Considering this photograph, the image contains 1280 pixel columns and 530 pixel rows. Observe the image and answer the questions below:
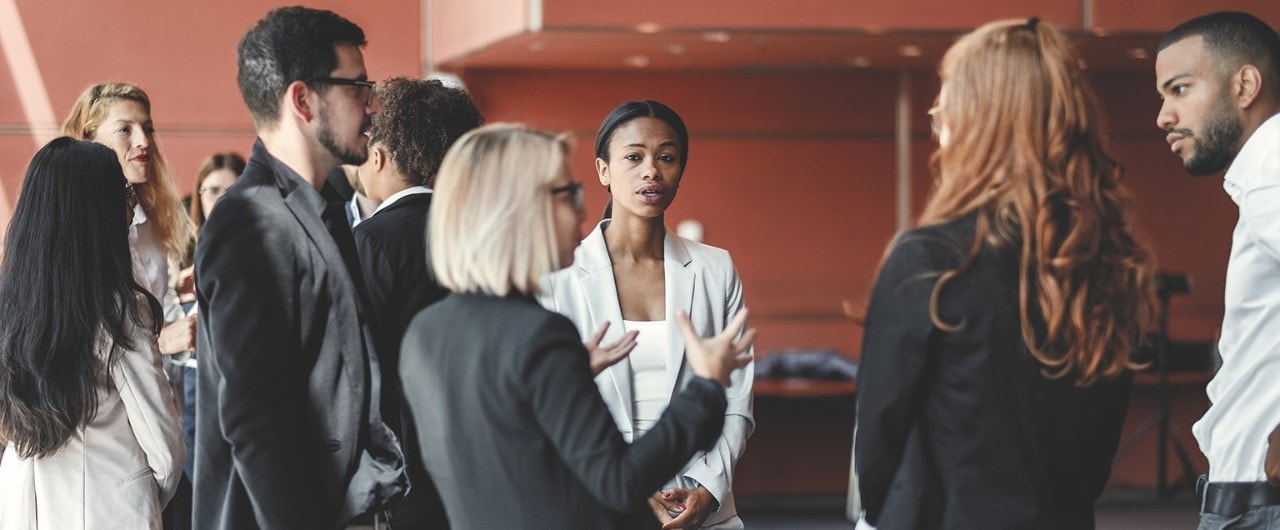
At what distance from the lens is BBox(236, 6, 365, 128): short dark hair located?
2637 mm

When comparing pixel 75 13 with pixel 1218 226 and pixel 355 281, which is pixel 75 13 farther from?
pixel 1218 226

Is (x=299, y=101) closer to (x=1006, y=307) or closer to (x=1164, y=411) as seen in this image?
(x=1006, y=307)

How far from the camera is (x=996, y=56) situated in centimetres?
203

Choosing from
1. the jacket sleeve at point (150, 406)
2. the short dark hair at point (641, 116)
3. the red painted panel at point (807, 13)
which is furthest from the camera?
the red painted panel at point (807, 13)

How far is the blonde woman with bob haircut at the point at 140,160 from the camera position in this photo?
422cm

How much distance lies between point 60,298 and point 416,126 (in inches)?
32.7

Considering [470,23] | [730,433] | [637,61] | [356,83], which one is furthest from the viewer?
[637,61]

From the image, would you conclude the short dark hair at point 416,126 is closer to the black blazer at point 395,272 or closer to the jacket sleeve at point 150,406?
the black blazer at point 395,272

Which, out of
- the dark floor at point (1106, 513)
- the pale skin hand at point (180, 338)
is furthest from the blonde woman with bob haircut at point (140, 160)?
the dark floor at point (1106, 513)

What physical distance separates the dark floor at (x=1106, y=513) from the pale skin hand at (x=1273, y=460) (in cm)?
486

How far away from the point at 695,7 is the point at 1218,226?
403 centimetres

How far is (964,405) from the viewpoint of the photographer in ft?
6.63

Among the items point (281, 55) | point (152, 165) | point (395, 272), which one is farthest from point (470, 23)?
point (281, 55)

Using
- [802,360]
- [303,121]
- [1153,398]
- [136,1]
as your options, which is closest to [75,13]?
[136,1]
